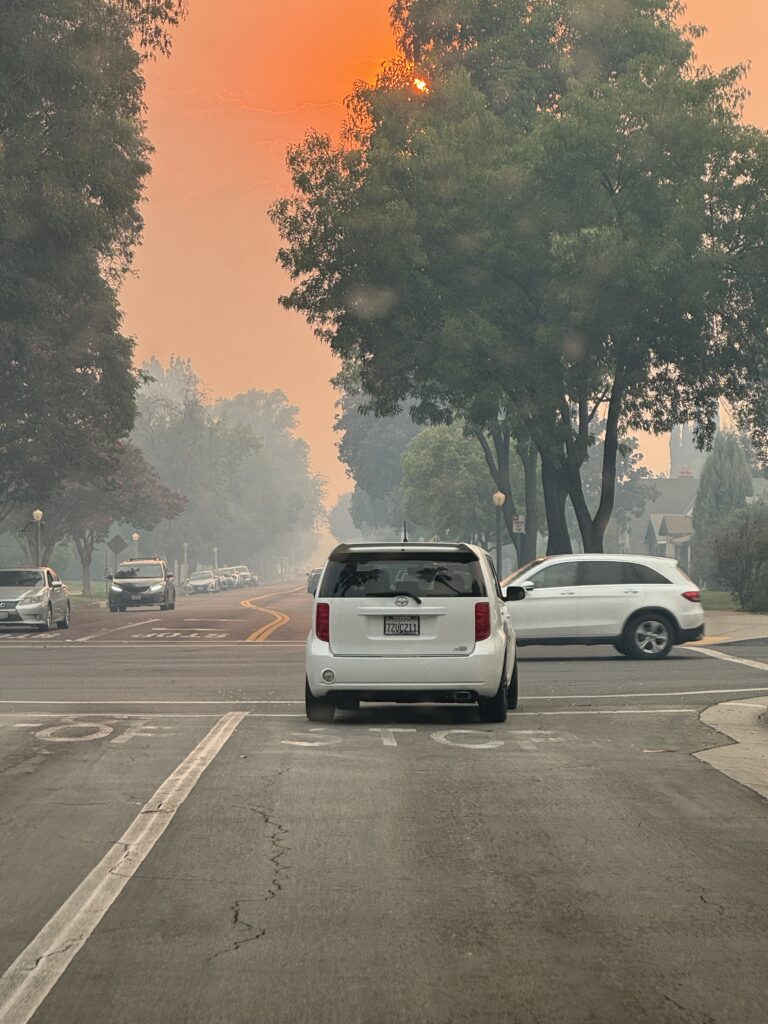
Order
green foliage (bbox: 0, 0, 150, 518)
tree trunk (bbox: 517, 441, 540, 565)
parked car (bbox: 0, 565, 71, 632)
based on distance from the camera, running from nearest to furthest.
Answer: green foliage (bbox: 0, 0, 150, 518), parked car (bbox: 0, 565, 71, 632), tree trunk (bbox: 517, 441, 540, 565)

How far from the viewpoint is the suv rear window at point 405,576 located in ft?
52.5

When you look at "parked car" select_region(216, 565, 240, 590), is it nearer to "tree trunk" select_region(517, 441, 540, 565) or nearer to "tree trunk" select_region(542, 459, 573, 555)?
"tree trunk" select_region(517, 441, 540, 565)

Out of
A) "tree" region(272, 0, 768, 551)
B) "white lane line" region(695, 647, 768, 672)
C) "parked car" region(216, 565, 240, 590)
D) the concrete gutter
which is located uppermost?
"tree" region(272, 0, 768, 551)

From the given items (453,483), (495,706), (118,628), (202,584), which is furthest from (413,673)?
(202,584)

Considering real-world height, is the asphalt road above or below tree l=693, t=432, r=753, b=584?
below

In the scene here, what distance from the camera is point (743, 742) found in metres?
14.6

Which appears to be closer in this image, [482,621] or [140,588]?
[482,621]

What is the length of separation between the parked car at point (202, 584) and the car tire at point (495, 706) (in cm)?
9015

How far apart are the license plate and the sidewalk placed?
1553 centimetres

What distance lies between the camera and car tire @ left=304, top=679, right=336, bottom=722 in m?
16.0

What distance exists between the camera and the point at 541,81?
44.2 meters

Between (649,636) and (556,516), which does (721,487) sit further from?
(649,636)

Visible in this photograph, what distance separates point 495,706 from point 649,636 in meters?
10.5

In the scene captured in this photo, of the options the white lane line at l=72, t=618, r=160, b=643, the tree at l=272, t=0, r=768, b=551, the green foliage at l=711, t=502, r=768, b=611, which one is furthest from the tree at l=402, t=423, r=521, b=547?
the white lane line at l=72, t=618, r=160, b=643
